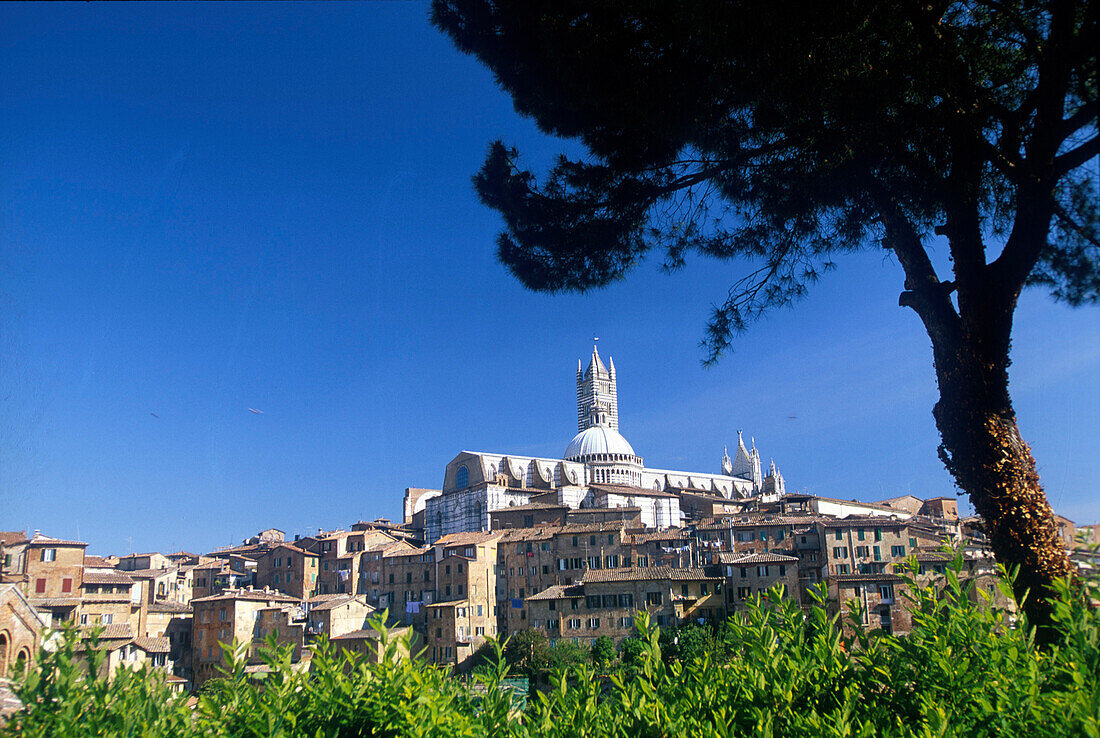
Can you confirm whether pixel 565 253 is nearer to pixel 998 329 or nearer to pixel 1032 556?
pixel 998 329

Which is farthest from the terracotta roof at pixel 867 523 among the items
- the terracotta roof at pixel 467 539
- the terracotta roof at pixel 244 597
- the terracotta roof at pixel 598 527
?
the terracotta roof at pixel 244 597

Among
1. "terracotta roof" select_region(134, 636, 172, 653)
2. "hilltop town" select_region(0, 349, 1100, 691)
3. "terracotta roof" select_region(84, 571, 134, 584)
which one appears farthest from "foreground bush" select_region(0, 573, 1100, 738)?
"terracotta roof" select_region(84, 571, 134, 584)

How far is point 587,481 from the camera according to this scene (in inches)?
3105

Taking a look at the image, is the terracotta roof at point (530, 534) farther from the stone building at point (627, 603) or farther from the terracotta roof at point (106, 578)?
the terracotta roof at point (106, 578)

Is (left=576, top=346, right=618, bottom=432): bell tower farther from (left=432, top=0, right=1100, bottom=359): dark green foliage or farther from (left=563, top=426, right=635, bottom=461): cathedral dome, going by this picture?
(left=432, top=0, right=1100, bottom=359): dark green foliage

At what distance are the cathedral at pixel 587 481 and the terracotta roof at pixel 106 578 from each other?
2585cm

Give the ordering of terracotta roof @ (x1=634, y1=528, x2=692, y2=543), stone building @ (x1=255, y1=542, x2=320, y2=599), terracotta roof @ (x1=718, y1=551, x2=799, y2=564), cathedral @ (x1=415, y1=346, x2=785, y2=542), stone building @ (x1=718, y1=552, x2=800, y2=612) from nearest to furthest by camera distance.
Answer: stone building @ (x1=718, y1=552, x2=800, y2=612), terracotta roof @ (x1=718, y1=551, x2=799, y2=564), terracotta roof @ (x1=634, y1=528, x2=692, y2=543), stone building @ (x1=255, y1=542, x2=320, y2=599), cathedral @ (x1=415, y1=346, x2=785, y2=542)

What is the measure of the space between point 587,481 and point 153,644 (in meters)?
50.9

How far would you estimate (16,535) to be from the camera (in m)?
31.5

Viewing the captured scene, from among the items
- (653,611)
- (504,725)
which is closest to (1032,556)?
(504,725)

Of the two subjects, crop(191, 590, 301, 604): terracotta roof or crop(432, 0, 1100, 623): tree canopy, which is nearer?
crop(432, 0, 1100, 623): tree canopy

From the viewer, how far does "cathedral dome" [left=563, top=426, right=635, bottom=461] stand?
271 ft

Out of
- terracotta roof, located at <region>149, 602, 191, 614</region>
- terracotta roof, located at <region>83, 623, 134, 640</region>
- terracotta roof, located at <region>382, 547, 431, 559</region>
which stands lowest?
terracotta roof, located at <region>83, 623, 134, 640</region>

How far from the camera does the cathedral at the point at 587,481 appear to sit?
6166 cm
